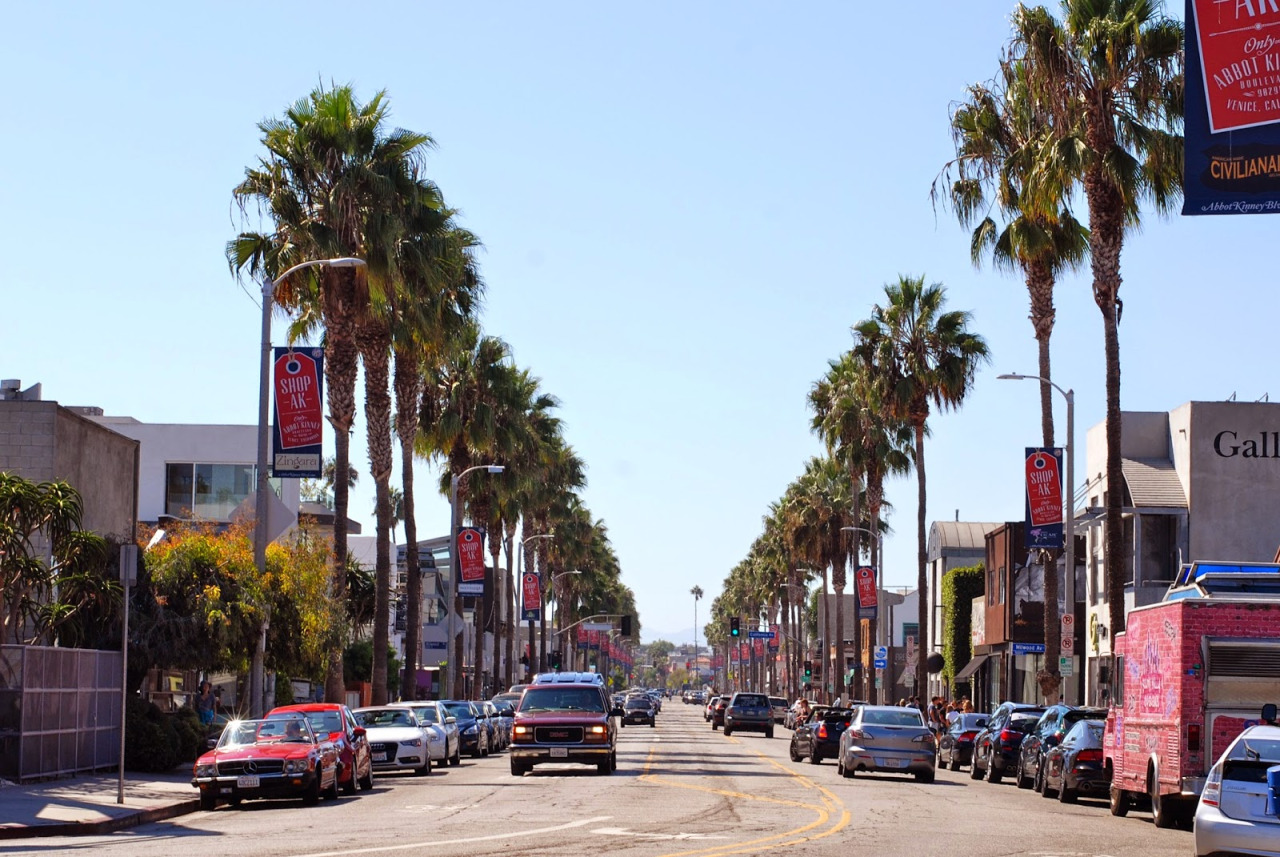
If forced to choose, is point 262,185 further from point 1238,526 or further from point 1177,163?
point 1238,526

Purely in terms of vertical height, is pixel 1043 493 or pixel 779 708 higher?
pixel 1043 493

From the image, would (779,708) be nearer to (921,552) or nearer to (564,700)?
(921,552)

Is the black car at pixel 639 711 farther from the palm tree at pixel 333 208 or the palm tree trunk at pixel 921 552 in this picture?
the palm tree at pixel 333 208

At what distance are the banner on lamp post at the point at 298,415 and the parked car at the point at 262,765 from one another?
6.19m

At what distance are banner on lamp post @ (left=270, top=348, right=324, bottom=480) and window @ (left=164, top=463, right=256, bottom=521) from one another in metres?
31.9

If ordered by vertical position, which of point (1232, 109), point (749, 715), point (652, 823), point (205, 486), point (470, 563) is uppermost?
point (1232, 109)

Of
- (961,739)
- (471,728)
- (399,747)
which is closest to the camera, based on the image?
(399,747)

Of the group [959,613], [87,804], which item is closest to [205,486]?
[959,613]

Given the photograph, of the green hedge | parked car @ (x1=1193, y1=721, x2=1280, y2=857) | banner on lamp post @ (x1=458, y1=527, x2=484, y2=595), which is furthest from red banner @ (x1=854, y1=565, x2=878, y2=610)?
parked car @ (x1=1193, y1=721, x2=1280, y2=857)

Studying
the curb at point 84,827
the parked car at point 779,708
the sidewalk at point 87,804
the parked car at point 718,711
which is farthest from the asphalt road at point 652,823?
the parked car at point 779,708

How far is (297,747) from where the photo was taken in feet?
80.5

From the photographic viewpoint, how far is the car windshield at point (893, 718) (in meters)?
34.0

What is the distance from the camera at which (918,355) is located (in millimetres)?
56844

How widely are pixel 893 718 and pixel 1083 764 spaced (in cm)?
743
